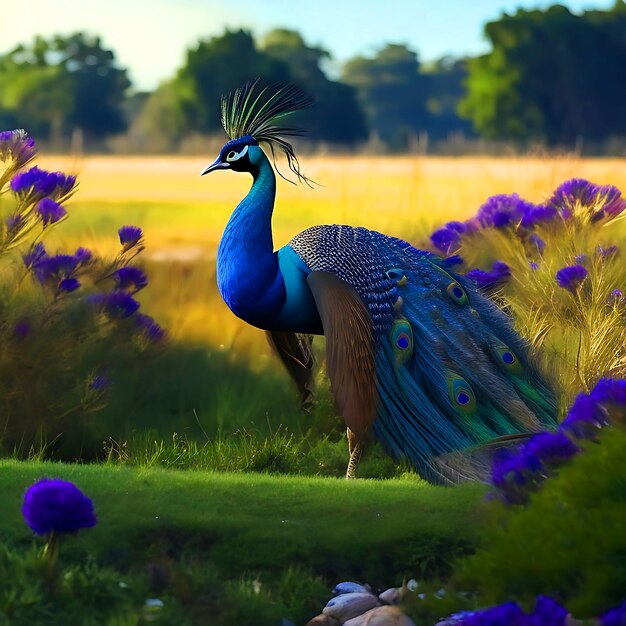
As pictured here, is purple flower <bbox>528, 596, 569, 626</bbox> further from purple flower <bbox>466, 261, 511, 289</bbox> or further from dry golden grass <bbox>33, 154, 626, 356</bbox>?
purple flower <bbox>466, 261, 511, 289</bbox>

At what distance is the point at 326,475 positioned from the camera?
5910mm

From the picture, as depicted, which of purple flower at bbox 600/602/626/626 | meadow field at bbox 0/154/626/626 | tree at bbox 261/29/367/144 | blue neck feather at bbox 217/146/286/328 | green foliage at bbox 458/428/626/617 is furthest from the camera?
tree at bbox 261/29/367/144

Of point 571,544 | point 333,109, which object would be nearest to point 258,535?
point 571,544

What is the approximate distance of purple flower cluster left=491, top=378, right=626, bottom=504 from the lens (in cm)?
371

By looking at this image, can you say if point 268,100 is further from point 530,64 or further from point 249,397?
point 530,64

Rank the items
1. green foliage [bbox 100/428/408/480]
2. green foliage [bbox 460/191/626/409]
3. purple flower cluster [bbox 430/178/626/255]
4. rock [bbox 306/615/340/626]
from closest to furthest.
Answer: rock [bbox 306/615/340/626], green foliage [bbox 100/428/408/480], green foliage [bbox 460/191/626/409], purple flower cluster [bbox 430/178/626/255]

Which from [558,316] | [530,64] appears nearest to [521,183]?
[558,316]

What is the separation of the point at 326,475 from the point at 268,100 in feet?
5.75

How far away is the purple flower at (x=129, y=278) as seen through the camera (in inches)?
249

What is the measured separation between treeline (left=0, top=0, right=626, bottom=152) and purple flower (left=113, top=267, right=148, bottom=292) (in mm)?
36033

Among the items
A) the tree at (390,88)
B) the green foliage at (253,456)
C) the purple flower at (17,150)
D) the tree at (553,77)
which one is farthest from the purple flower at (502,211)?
the tree at (390,88)

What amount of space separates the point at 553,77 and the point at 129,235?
1768 inches

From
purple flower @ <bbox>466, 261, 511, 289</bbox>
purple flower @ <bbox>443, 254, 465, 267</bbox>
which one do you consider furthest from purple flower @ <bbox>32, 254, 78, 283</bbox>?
purple flower @ <bbox>466, 261, 511, 289</bbox>

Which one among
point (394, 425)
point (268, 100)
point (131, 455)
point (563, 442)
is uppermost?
point (268, 100)
